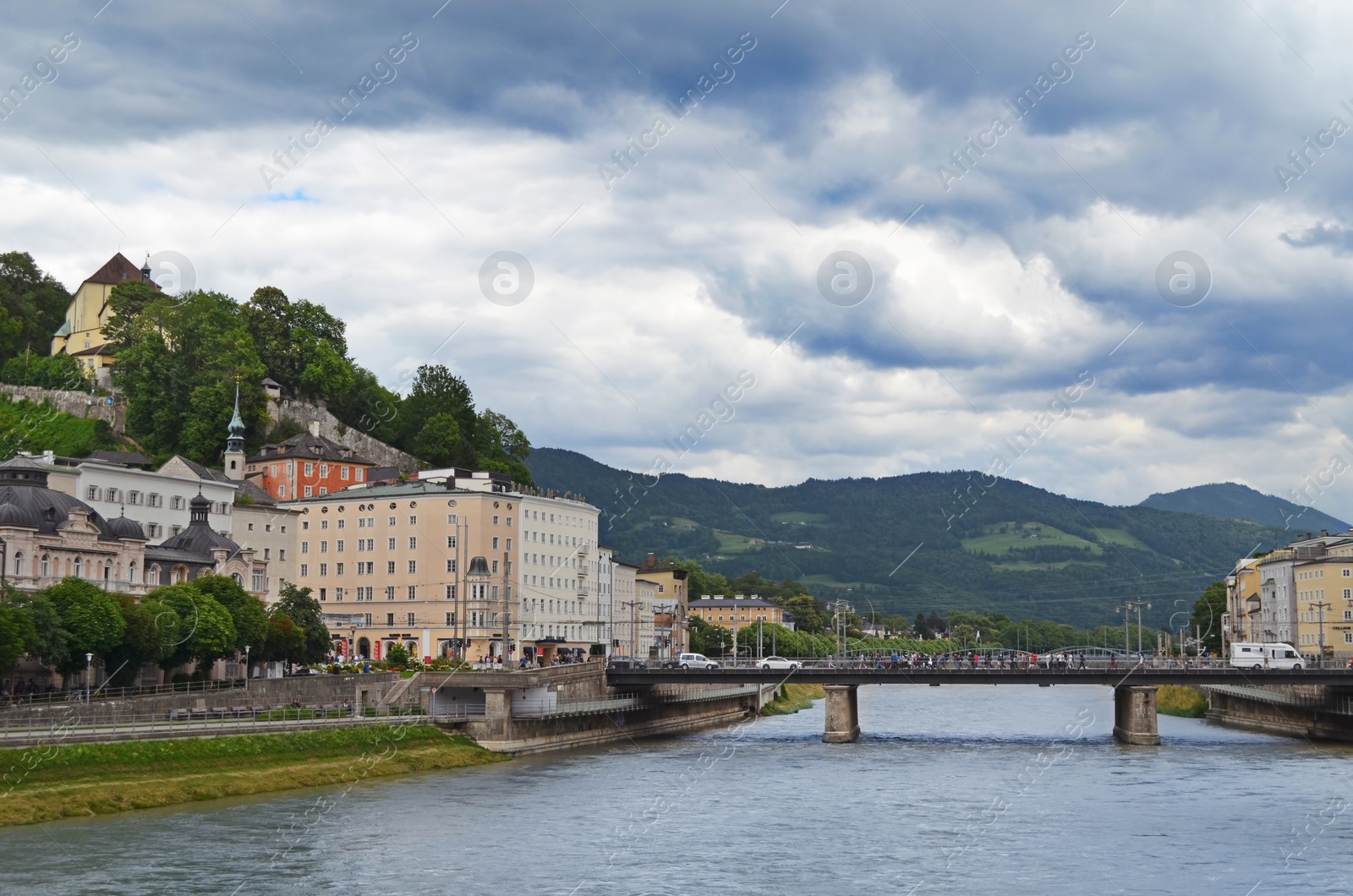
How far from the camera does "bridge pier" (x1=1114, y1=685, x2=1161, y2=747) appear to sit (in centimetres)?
10625

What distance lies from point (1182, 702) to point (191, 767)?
11536cm

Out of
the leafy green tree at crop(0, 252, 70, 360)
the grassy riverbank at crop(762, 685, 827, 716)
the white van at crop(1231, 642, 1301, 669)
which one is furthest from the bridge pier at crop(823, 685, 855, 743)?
the leafy green tree at crop(0, 252, 70, 360)

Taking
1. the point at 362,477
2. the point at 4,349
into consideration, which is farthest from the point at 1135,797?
the point at 4,349

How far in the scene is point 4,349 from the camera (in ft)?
579

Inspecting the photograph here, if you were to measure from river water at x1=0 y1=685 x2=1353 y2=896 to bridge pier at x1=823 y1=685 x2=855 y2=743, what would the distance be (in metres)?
15.3

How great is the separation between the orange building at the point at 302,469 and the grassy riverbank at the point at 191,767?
73026mm

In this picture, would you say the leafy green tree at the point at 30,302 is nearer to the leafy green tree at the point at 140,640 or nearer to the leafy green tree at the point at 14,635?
the leafy green tree at the point at 140,640

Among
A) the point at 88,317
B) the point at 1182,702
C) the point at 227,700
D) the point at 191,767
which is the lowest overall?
the point at 1182,702

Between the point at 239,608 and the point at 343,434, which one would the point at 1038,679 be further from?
the point at 343,434

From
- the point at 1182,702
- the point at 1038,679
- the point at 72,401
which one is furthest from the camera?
the point at 72,401

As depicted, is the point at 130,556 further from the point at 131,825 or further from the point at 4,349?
the point at 4,349

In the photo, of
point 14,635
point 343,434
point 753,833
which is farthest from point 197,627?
point 343,434

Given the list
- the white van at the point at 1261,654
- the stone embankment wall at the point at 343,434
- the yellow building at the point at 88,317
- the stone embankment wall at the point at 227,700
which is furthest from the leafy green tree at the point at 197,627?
the yellow building at the point at 88,317

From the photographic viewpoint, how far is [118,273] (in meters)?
192
